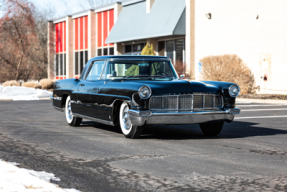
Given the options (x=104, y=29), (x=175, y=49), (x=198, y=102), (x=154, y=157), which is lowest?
(x=154, y=157)

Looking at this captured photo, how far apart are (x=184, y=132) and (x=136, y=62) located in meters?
1.85

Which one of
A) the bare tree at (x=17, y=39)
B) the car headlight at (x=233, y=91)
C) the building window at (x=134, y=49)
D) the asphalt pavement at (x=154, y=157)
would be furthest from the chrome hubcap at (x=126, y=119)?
the bare tree at (x=17, y=39)

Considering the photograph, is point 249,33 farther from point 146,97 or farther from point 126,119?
point 146,97

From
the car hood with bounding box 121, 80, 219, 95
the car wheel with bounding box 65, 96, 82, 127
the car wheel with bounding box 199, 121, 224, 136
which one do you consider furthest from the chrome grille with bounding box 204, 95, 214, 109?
the car wheel with bounding box 65, 96, 82, 127

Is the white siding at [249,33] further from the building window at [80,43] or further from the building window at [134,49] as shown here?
the building window at [80,43]

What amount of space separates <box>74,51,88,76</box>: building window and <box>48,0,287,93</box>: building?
10cm

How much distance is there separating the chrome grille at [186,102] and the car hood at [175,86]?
95mm

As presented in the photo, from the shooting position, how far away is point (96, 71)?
10266 millimetres

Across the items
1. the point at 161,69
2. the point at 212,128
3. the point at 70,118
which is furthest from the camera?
the point at 70,118

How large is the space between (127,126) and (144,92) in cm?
93

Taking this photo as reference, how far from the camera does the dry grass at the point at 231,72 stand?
84.8 feet

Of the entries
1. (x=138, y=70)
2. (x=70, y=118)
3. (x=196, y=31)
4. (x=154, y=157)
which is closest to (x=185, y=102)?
(x=138, y=70)

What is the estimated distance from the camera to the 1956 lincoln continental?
8.32 meters

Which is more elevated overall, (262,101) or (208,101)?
(208,101)
